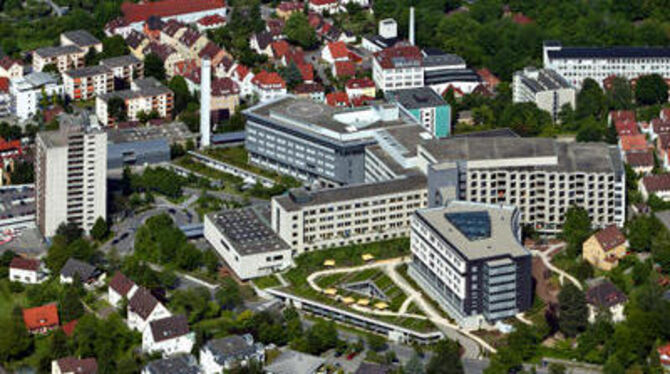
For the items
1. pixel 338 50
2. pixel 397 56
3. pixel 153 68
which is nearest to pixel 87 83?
pixel 153 68

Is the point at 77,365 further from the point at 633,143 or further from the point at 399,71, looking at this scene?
the point at 399,71

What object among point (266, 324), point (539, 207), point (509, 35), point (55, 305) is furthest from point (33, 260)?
point (509, 35)

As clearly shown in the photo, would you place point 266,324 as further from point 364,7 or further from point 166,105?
point 364,7

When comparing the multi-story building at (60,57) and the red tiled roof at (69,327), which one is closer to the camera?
the red tiled roof at (69,327)

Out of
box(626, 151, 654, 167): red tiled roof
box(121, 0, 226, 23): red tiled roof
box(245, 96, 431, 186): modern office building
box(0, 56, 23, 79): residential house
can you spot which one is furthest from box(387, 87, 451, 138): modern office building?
box(121, 0, 226, 23): red tiled roof

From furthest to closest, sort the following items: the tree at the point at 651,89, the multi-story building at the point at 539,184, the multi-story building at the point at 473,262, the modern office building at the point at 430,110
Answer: the tree at the point at 651,89
the modern office building at the point at 430,110
the multi-story building at the point at 539,184
the multi-story building at the point at 473,262

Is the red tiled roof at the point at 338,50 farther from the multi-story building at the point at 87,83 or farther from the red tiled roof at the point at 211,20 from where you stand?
the multi-story building at the point at 87,83

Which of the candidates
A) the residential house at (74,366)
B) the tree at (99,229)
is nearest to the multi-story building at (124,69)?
the tree at (99,229)
